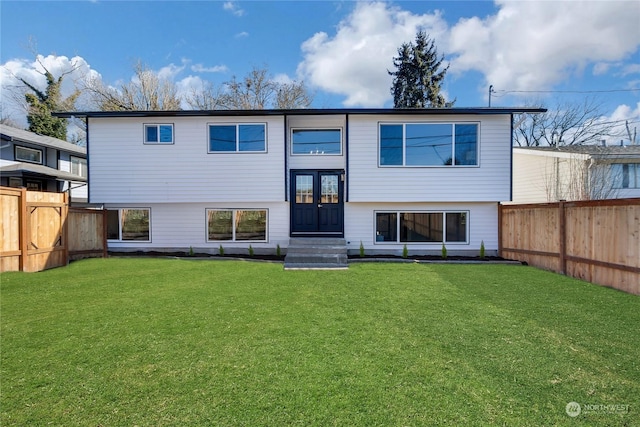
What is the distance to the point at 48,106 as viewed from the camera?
2314cm

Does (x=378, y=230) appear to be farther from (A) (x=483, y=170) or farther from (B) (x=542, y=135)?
(B) (x=542, y=135)

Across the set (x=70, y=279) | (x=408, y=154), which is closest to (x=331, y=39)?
(x=408, y=154)

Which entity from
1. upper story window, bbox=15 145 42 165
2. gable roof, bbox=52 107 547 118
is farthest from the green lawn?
upper story window, bbox=15 145 42 165

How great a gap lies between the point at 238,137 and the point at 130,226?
495cm

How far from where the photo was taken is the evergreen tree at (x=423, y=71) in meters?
24.0

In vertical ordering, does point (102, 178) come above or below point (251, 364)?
above

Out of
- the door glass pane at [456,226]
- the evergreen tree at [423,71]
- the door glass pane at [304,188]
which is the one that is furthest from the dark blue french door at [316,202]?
the evergreen tree at [423,71]

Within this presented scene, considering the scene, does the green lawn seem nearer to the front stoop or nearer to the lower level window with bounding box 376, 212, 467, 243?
the front stoop

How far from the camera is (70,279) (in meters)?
7.00

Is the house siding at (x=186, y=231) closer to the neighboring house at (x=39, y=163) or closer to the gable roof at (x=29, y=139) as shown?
the neighboring house at (x=39, y=163)

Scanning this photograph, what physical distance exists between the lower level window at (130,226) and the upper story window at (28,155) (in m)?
10.5

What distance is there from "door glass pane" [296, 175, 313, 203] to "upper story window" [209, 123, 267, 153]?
5.25ft

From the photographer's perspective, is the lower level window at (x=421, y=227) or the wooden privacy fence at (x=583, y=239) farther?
the lower level window at (x=421, y=227)

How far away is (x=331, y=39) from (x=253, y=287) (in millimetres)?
14587
